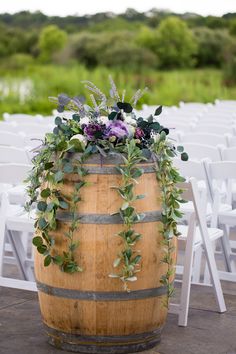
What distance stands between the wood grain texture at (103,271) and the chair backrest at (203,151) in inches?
99.4

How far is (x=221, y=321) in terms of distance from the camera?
5.52m

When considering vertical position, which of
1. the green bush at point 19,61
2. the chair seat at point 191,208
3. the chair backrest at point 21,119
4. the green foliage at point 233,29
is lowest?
the chair seat at point 191,208

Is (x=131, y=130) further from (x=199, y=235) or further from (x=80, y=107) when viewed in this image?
(x=199, y=235)

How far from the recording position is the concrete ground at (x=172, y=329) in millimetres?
4965

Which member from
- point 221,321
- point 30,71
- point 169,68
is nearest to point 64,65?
point 30,71

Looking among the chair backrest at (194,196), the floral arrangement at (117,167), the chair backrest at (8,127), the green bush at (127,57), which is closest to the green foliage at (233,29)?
the green bush at (127,57)

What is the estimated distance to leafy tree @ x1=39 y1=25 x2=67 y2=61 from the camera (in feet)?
104

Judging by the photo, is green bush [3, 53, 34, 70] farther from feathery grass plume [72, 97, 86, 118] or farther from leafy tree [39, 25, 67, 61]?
feathery grass plume [72, 97, 86, 118]

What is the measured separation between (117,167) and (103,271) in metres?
0.52

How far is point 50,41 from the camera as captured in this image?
3209cm

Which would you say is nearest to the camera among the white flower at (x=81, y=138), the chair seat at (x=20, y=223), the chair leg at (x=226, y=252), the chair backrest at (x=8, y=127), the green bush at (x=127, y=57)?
the white flower at (x=81, y=138)

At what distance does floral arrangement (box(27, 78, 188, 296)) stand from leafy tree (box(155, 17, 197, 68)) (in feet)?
95.6

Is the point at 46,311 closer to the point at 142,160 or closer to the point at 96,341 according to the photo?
the point at 96,341

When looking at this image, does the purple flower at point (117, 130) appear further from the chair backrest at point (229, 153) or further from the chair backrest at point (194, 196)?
the chair backrest at point (229, 153)
